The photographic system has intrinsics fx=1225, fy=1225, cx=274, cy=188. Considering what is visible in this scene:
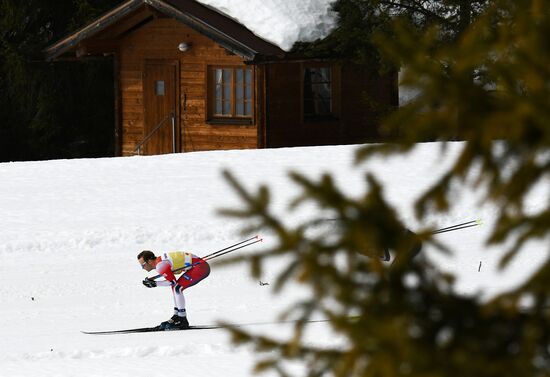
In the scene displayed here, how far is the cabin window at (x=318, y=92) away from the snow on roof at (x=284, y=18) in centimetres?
107

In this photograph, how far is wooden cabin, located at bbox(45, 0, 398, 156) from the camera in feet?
79.7

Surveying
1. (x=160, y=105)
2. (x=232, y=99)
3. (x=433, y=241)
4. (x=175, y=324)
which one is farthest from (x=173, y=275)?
(x=160, y=105)

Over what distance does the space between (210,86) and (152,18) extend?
2158mm

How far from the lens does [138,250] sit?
1554cm

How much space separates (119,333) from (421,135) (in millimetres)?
8963

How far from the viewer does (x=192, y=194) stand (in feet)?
60.7

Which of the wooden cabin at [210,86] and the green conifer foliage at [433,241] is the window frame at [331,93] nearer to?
the wooden cabin at [210,86]

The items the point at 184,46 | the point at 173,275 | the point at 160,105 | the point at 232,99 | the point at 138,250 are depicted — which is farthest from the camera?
the point at 160,105

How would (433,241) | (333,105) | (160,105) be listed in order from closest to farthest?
(433,241), (333,105), (160,105)

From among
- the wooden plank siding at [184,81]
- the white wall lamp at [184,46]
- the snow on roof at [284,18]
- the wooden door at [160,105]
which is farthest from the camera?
the wooden door at [160,105]

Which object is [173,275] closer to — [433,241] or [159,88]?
[433,241]

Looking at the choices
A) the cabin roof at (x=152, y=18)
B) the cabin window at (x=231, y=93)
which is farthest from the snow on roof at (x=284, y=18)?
the cabin window at (x=231, y=93)

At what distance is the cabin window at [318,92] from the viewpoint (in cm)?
2489

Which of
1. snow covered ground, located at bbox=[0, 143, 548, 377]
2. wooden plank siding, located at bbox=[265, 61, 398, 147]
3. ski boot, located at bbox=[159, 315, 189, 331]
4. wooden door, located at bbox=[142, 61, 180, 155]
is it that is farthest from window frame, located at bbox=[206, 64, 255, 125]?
ski boot, located at bbox=[159, 315, 189, 331]
